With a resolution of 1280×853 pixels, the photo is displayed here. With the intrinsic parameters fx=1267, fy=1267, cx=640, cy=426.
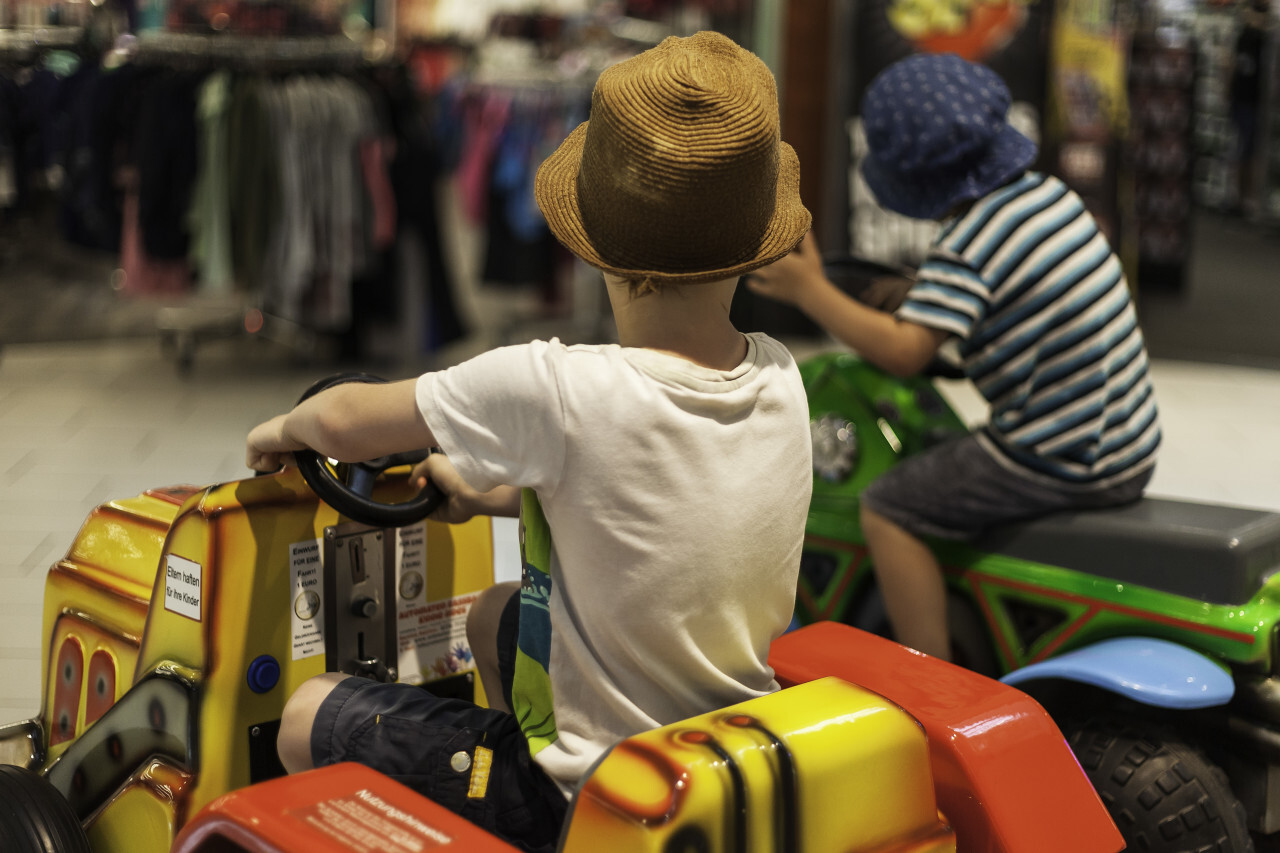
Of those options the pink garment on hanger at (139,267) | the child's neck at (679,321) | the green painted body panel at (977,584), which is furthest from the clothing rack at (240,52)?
the child's neck at (679,321)

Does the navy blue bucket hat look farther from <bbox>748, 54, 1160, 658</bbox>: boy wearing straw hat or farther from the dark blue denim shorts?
the dark blue denim shorts

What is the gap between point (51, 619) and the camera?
2100 mm

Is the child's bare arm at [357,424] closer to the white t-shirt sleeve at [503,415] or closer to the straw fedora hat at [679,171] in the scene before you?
the white t-shirt sleeve at [503,415]

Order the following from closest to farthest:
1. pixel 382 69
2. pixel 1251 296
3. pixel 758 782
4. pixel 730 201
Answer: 1. pixel 758 782
2. pixel 730 201
3. pixel 382 69
4. pixel 1251 296

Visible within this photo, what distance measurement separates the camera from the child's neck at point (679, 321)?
4.50 feet

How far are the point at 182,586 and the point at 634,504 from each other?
0.75m

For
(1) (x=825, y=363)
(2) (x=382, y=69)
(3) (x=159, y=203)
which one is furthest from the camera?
(2) (x=382, y=69)

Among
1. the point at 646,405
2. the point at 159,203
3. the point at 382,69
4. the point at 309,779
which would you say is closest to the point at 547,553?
the point at 646,405

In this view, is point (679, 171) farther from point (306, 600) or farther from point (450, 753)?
point (306, 600)

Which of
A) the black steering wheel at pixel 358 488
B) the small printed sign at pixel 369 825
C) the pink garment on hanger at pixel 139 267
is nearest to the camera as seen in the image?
the small printed sign at pixel 369 825

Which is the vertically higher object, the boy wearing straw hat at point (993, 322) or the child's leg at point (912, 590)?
the boy wearing straw hat at point (993, 322)

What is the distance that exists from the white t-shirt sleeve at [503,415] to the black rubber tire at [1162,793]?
42.7 inches

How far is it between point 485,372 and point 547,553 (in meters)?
0.23

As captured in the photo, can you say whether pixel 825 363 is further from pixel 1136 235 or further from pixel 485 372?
pixel 1136 235
